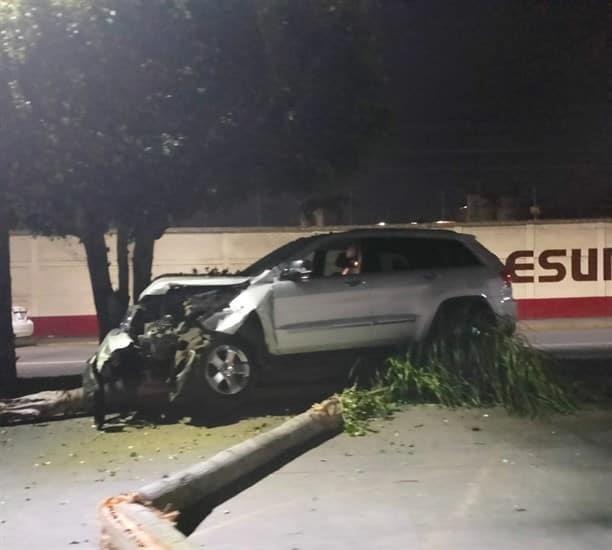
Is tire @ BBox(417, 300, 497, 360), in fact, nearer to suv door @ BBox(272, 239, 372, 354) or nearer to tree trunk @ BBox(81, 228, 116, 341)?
suv door @ BBox(272, 239, 372, 354)

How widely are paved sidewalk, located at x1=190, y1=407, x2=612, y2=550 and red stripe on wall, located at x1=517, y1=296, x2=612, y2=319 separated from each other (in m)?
14.9

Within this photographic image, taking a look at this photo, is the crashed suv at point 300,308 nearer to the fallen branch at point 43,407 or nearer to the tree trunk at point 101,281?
the fallen branch at point 43,407

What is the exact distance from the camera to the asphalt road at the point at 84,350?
15023 mm

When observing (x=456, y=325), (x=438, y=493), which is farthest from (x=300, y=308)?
(x=438, y=493)

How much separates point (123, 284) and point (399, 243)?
368cm

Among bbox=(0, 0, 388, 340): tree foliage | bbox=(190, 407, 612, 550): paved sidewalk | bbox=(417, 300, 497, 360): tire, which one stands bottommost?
bbox=(190, 407, 612, 550): paved sidewalk

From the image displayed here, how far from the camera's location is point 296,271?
9867 mm

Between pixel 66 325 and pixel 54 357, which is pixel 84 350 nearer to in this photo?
pixel 54 357

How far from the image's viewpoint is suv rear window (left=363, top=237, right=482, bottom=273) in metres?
10.4

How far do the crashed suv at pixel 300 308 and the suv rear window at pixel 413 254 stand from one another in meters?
0.01

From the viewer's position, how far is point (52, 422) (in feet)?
31.4

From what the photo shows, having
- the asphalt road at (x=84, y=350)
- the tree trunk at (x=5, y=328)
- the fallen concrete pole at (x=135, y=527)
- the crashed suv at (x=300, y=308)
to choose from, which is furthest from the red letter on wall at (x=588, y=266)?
the fallen concrete pole at (x=135, y=527)

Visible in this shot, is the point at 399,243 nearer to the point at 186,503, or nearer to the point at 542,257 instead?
the point at 186,503

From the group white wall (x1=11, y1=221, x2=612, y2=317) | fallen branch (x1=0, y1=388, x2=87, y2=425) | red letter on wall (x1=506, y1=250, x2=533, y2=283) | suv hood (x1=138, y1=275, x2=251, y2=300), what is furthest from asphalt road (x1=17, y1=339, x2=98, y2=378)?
red letter on wall (x1=506, y1=250, x2=533, y2=283)
